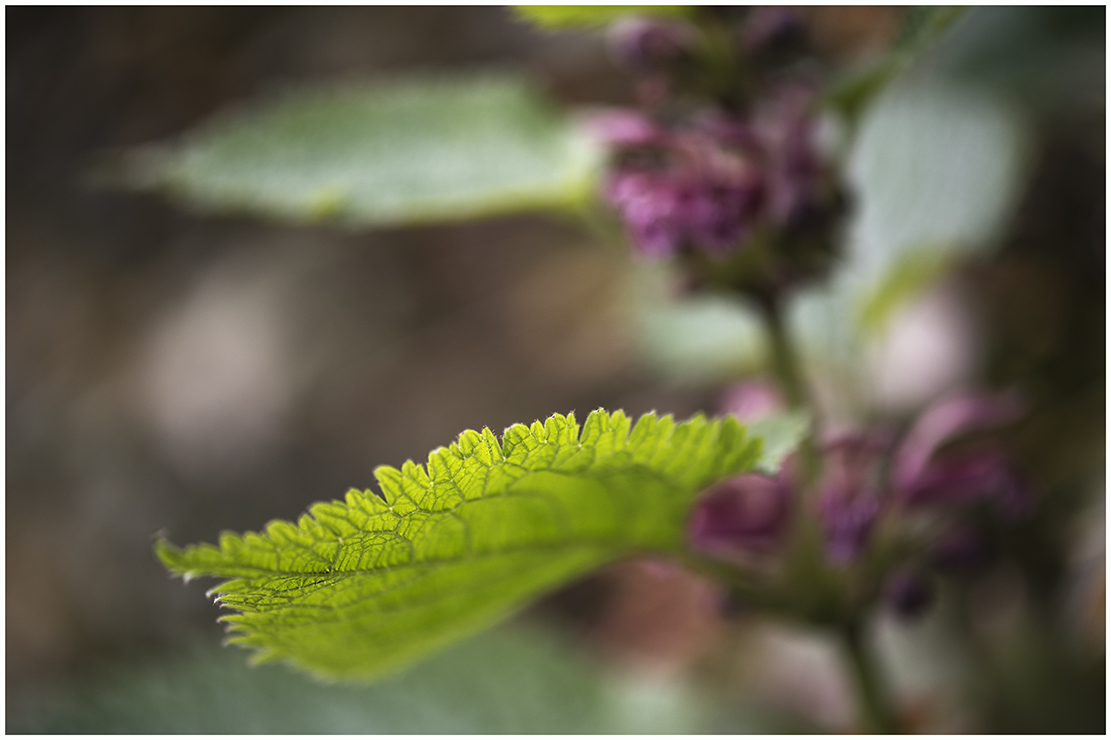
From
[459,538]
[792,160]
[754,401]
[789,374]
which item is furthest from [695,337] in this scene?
[459,538]

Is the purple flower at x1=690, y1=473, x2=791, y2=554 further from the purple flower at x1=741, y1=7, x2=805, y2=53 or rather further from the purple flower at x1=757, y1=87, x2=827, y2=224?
the purple flower at x1=741, y1=7, x2=805, y2=53

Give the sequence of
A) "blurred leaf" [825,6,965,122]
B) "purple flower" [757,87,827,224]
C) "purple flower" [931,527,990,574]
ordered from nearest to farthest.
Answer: "blurred leaf" [825,6,965,122], "purple flower" [757,87,827,224], "purple flower" [931,527,990,574]

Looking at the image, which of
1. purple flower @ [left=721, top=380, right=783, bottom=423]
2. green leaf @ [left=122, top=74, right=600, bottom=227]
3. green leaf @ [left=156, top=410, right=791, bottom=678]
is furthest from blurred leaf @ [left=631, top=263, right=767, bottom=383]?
green leaf @ [left=156, top=410, right=791, bottom=678]

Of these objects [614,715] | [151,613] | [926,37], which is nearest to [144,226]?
[151,613]

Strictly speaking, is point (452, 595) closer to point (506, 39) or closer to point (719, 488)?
point (719, 488)

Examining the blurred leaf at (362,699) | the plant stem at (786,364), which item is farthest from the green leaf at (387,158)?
the blurred leaf at (362,699)

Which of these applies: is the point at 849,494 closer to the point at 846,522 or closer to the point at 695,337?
the point at 846,522
